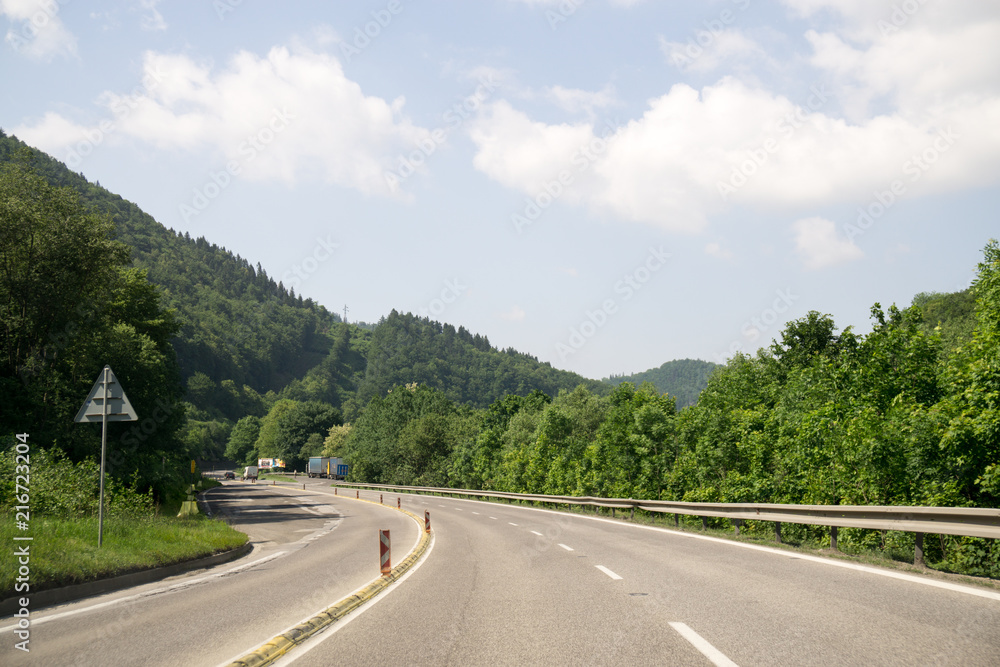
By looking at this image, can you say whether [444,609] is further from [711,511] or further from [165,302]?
[165,302]

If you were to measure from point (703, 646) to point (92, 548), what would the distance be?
37.4 feet

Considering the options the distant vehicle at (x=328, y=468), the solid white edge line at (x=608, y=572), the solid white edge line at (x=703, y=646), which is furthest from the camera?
the distant vehicle at (x=328, y=468)

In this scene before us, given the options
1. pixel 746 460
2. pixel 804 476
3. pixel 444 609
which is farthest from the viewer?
pixel 746 460

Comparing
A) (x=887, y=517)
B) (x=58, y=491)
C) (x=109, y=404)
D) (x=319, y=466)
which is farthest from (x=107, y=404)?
(x=319, y=466)

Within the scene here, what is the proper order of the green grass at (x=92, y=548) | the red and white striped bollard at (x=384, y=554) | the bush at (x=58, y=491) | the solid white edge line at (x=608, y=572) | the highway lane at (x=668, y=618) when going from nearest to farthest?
the highway lane at (x=668, y=618) → the green grass at (x=92, y=548) → the solid white edge line at (x=608, y=572) → the red and white striped bollard at (x=384, y=554) → the bush at (x=58, y=491)

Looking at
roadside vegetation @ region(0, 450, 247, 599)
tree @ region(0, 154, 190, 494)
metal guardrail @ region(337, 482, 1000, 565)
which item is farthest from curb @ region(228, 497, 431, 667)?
tree @ region(0, 154, 190, 494)

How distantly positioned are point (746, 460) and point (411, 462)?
225 ft

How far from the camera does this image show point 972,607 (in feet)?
21.9

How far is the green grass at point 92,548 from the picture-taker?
984 cm

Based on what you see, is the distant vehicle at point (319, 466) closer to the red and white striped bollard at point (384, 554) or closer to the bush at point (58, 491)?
the bush at point (58, 491)

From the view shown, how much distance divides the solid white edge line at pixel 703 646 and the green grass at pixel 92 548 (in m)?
8.60

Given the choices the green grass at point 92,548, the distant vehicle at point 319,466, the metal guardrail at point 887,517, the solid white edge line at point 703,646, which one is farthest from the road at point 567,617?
the distant vehicle at point 319,466

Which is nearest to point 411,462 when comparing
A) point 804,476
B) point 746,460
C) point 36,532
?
point 746,460

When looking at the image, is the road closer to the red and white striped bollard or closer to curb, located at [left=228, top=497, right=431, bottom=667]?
curb, located at [left=228, top=497, right=431, bottom=667]
